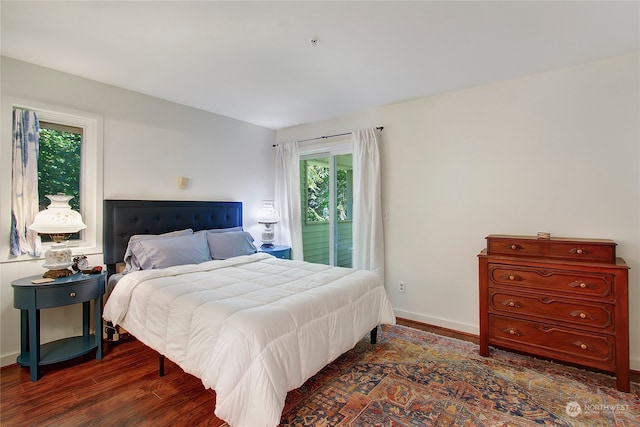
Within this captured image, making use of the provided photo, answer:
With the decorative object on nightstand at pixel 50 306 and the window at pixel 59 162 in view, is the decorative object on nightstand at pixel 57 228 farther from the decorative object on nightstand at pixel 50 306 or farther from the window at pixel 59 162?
the window at pixel 59 162

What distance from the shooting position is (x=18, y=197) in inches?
97.1

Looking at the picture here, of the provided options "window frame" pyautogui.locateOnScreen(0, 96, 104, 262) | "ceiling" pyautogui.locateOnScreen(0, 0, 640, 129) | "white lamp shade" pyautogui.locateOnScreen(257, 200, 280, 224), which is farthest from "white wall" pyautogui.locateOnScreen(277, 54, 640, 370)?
"window frame" pyautogui.locateOnScreen(0, 96, 104, 262)

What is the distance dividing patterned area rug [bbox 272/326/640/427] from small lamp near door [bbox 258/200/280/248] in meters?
2.17

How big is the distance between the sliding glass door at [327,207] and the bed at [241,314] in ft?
4.30

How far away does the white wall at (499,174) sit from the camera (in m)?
2.45

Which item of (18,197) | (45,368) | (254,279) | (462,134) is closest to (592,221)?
(462,134)

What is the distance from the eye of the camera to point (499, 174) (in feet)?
9.70

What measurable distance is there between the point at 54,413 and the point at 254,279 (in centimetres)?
146

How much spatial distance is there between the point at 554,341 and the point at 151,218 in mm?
3840

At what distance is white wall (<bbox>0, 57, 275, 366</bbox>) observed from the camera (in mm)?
2490

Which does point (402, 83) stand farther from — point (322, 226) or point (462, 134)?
point (322, 226)

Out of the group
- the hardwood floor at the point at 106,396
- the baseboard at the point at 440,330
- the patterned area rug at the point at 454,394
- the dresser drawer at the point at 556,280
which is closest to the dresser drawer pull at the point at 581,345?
the patterned area rug at the point at 454,394

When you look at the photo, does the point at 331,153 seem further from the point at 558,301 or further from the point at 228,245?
the point at 558,301

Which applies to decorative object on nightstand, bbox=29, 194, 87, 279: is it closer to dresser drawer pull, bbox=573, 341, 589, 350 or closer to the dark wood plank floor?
the dark wood plank floor
